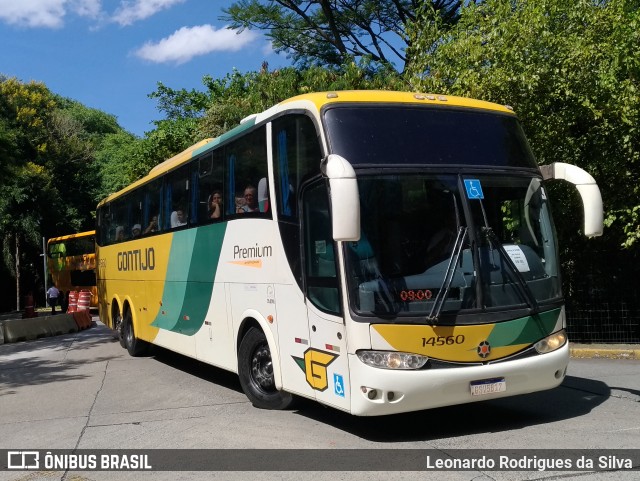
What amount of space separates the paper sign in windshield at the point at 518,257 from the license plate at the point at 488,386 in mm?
1114

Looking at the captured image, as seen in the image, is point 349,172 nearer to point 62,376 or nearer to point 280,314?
point 280,314

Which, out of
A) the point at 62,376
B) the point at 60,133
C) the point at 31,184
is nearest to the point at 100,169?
the point at 60,133

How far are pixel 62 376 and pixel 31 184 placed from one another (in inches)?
1268

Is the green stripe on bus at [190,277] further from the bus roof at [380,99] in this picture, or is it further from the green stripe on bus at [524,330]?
the green stripe on bus at [524,330]

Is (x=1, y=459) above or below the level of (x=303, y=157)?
below

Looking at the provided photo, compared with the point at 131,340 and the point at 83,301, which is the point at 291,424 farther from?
the point at 83,301

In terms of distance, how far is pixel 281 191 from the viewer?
7.79 m

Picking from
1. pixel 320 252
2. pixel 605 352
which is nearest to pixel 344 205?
pixel 320 252

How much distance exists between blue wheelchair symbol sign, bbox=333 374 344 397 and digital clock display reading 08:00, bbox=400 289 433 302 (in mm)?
969

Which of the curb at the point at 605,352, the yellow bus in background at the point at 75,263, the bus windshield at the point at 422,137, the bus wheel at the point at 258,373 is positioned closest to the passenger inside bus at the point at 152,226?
the bus wheel at the point at 258,373

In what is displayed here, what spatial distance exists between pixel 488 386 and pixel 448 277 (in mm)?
1092

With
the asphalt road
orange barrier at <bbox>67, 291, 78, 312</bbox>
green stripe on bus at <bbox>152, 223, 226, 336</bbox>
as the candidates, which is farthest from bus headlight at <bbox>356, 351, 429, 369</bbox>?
orange barrier at <bbox>67, 291, 78, 312</bbox>

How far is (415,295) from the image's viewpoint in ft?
21.5

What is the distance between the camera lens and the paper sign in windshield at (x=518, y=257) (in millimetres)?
7078
